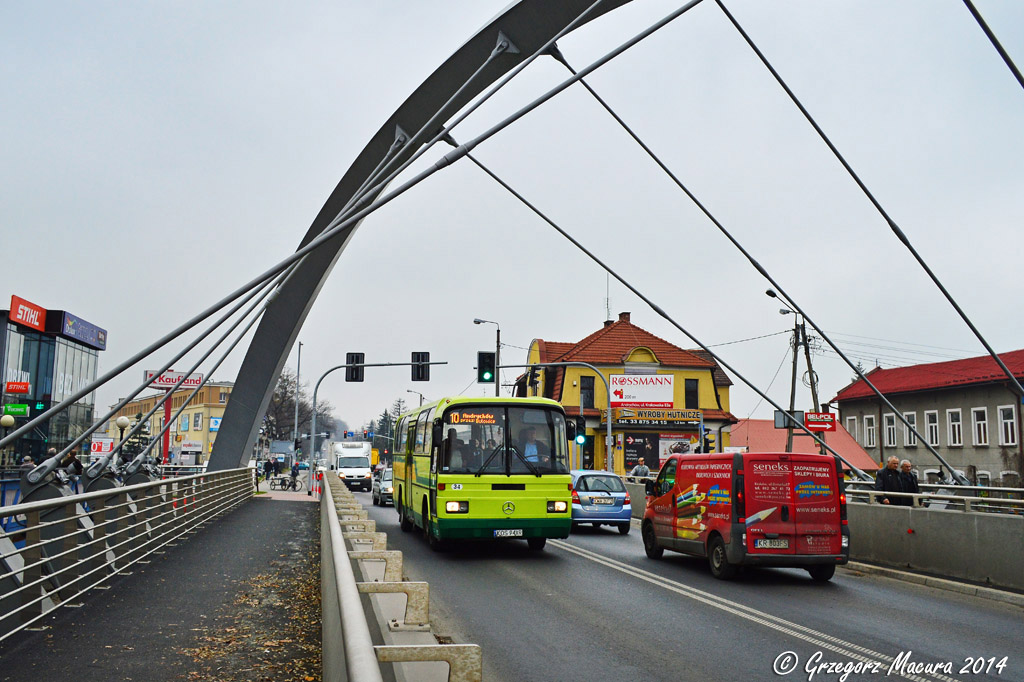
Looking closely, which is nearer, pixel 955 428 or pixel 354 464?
pixel 955 428

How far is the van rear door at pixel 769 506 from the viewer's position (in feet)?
42.1

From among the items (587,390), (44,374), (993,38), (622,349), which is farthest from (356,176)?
(622,349)

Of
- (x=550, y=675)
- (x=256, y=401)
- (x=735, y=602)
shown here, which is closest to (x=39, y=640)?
(x=550, y=675)

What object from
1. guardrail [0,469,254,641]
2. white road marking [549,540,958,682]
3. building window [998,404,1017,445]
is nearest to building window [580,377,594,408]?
building window [998,404,1017,445]

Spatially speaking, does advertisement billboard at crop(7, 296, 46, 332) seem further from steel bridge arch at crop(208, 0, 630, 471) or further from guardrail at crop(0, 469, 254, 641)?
guardrail at crop(0, 469, 254, 641)

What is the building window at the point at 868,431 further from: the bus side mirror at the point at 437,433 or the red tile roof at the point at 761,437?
the bus side mirror at the point at 437,433

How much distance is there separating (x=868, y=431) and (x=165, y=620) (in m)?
56.1

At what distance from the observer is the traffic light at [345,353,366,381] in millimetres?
36312

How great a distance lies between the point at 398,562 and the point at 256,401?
70.6 ft

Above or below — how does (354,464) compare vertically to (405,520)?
above

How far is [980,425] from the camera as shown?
46.4 metres

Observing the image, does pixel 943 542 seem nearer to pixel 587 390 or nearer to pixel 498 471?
pixel 498 471

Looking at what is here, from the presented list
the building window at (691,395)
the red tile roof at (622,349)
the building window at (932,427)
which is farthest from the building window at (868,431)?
the building window at (691,395)

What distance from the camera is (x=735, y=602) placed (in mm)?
10969
